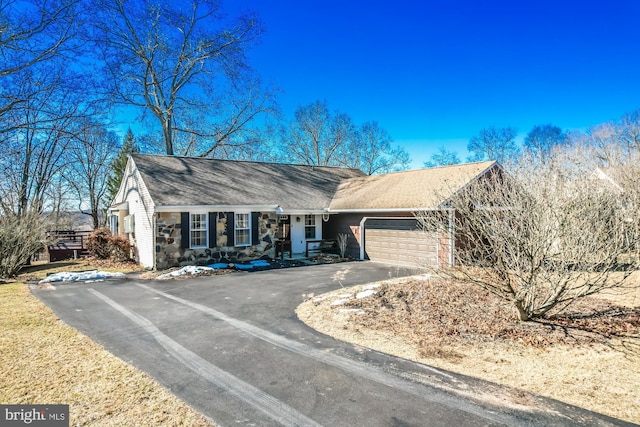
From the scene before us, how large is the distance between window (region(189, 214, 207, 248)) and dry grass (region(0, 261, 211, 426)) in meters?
8.03

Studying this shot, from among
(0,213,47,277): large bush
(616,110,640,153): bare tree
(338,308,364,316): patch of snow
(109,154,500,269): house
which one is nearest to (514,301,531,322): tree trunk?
(338,308,364,316): patch of snow

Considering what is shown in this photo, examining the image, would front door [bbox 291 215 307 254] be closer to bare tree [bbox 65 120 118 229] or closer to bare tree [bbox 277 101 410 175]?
bare tree [bbox 277 101 410 175]

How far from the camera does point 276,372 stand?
16.5 ft

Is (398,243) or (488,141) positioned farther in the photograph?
(488,141)

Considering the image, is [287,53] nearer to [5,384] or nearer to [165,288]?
[165,288]

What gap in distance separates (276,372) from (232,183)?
13963mm

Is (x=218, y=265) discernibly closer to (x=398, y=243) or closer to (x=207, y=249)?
(x=207, y=249)

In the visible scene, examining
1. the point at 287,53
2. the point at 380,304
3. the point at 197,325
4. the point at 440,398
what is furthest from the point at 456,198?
the point at 287,53

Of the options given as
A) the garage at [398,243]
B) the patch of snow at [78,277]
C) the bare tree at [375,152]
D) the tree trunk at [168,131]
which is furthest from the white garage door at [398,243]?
the bare tree at [375,152]

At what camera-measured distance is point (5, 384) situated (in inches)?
181

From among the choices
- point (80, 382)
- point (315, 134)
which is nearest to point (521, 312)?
point (80, 382)

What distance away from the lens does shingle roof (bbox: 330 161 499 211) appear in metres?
14.2

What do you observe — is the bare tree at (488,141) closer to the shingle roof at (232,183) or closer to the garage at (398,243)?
the shingle roof at (232,183)

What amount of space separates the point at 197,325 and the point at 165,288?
454 cm
